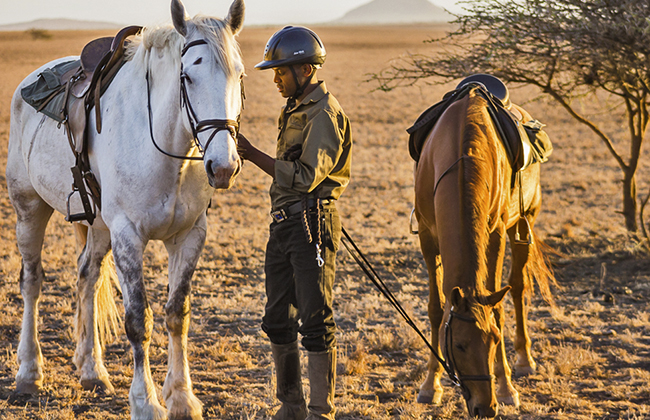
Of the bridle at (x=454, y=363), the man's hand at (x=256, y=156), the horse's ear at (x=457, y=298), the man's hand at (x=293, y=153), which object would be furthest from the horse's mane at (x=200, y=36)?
the bridle at (x=454, y=363)

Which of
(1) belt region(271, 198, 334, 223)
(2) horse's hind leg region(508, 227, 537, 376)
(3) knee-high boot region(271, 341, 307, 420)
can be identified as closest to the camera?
(1) belt region(271, 198, 334, 223)

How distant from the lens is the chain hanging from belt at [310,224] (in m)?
3.49

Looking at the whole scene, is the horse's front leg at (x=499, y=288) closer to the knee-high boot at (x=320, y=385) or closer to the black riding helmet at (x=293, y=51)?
the knee-high boot at (x=320, y=385)

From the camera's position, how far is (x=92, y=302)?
5.17 meters

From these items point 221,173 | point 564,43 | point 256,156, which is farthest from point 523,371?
point 564,43

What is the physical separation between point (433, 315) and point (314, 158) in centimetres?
206

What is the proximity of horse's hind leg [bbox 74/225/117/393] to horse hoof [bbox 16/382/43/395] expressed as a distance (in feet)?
1.10

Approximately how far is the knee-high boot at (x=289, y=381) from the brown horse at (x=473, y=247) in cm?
95

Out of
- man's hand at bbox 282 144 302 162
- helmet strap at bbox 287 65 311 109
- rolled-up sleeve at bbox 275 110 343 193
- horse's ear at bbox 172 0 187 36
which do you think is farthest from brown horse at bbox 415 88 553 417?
horse's ear at bbox 172 0 187 36

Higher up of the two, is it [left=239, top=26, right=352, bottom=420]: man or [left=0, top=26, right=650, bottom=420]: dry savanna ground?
[left=239, top=26, right=352, bottom=420]: man

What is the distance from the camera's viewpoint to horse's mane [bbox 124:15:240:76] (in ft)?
11.2

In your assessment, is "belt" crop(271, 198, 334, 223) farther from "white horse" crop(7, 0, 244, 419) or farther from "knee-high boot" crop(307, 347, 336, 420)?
"knee-high boot" crop(307, 347, 336, 420)

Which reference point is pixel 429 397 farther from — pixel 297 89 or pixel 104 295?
pixel 104 295

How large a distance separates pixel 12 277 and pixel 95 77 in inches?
190
